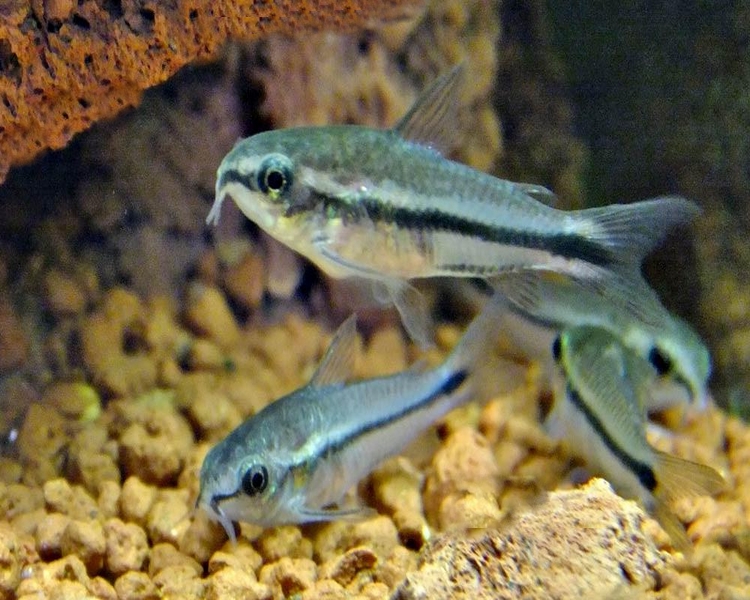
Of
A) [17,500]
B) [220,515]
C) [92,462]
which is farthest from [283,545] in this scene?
[17,500]

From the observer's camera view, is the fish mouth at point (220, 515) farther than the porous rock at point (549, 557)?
Yes

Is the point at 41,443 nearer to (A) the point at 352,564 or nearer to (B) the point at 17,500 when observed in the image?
(B) the point at 17,500

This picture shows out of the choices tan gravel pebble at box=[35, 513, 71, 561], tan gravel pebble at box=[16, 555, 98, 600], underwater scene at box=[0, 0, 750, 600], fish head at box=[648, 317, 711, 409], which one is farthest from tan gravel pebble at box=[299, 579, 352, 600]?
fish head at box=[648, 317, 711, 409]

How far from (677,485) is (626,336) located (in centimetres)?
107

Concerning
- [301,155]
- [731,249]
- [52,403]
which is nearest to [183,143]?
[52,403]

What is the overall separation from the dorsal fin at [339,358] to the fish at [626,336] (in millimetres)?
873

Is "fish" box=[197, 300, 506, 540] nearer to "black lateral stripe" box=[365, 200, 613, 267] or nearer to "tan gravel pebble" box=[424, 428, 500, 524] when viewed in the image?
"tan gravel pebble" box=[424, 428, 500, 524]

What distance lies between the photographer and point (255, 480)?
8.58 ft

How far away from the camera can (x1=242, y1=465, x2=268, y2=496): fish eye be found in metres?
2.60

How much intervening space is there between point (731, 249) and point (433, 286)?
1740mm

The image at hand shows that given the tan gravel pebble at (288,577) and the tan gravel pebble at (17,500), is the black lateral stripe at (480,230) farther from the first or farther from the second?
the tan gravel pebble at (17,500)

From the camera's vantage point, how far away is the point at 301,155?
2178mm

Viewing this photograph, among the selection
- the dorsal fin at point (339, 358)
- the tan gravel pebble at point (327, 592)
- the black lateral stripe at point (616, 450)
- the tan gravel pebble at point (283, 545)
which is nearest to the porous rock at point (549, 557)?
the tan gravel pebble at point (327, 592)

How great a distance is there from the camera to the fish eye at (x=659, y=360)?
3531 mm
